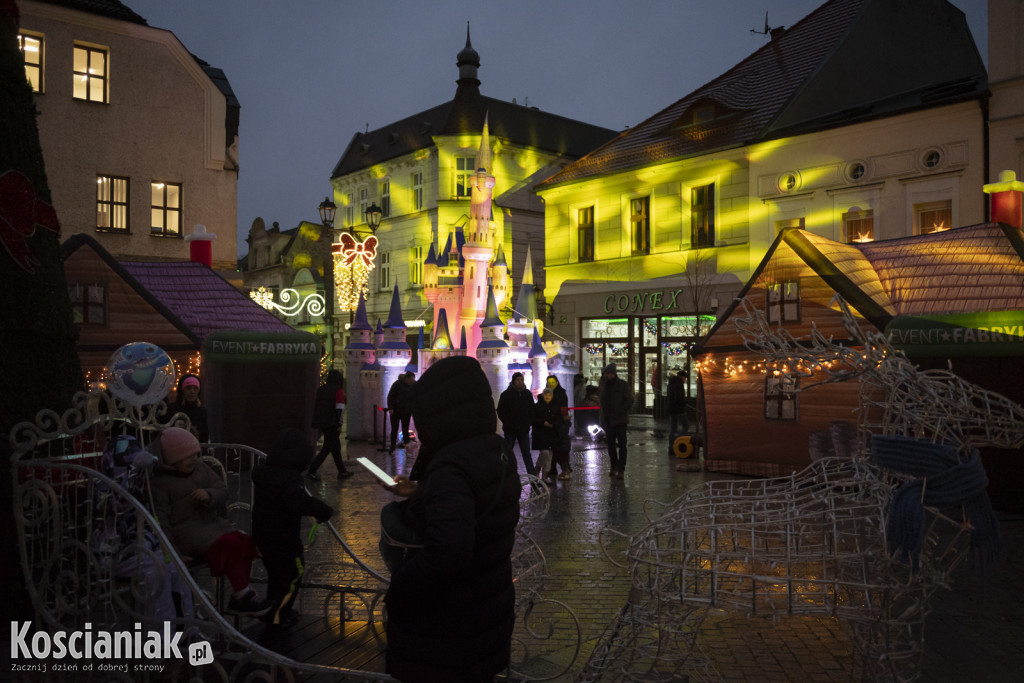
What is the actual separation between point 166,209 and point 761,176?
16226mm

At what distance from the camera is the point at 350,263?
1892 centimetres

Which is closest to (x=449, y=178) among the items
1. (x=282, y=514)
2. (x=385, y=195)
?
(x=385, y=195)

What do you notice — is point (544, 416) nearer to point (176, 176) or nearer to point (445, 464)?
point (445, 464)

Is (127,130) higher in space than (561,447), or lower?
higher

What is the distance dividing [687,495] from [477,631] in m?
1.95

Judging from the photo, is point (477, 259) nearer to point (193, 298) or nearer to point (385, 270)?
point (193, 298)

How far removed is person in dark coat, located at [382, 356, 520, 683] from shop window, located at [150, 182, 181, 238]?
67.5 feet

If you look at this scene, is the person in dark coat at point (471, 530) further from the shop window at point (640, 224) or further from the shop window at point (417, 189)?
the shop window at point (417, 189)

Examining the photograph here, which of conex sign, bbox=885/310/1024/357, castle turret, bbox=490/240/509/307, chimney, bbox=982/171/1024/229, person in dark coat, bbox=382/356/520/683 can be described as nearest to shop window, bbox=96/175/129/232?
castle turret, bbox=490/240/509/307

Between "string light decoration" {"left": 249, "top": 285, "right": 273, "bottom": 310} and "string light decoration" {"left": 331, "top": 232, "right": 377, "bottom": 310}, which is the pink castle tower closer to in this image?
"string light decoration" {"left": 331, "top": 232, "right": 377, "bottom": 310}

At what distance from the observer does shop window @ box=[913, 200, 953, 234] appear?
59.6 ft

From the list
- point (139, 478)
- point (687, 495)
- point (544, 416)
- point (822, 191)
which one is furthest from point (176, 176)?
point (687, 495)

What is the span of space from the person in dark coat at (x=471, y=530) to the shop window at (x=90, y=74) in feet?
68.6

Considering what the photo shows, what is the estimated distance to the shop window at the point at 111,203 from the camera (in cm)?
2036
